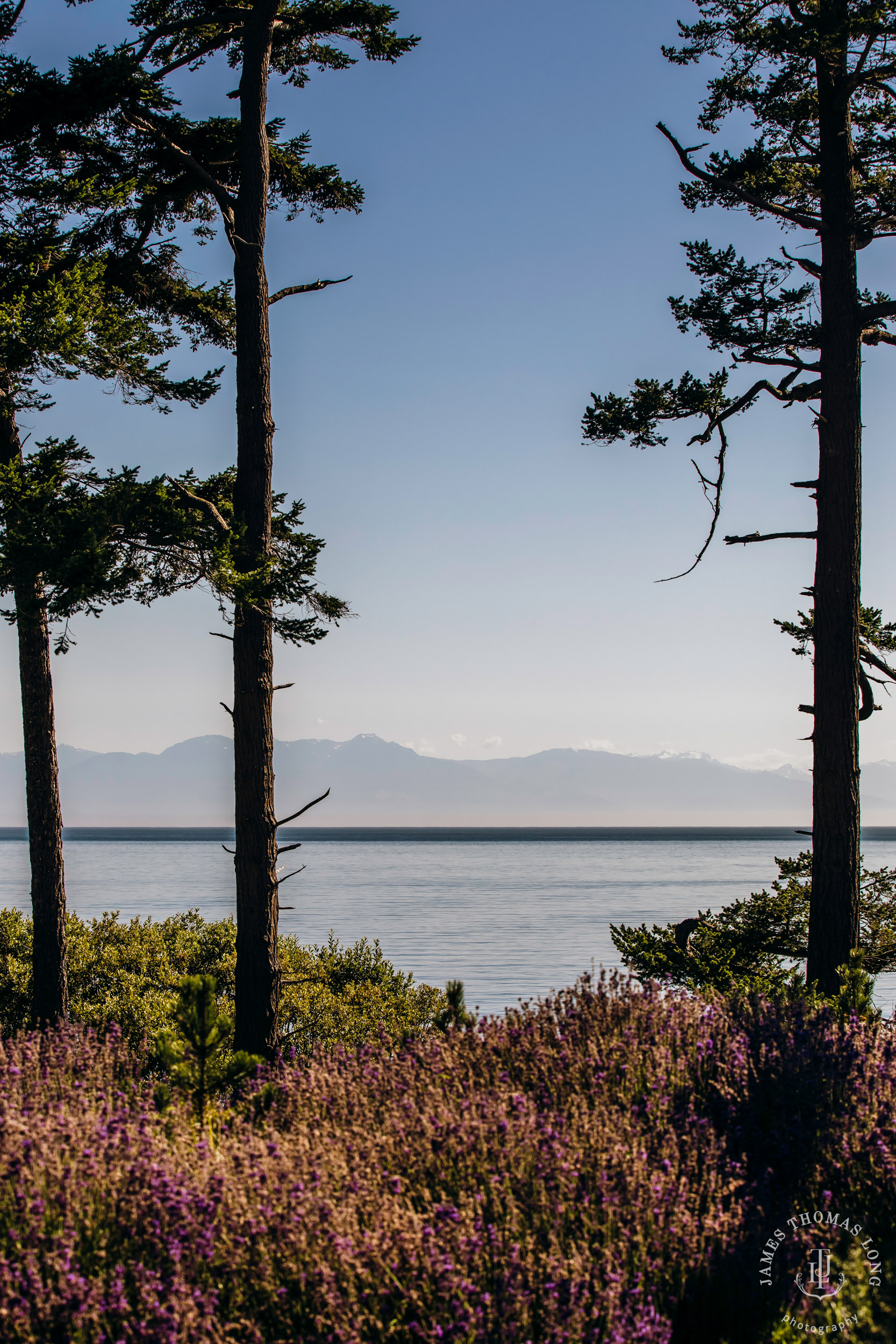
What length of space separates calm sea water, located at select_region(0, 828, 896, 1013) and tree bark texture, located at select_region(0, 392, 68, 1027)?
549 centimetres

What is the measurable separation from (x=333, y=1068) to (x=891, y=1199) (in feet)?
8.94

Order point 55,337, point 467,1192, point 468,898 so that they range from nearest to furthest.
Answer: point 467,1192, point 55,337, point 468,898

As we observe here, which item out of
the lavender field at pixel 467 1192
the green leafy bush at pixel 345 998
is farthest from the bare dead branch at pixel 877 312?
the green leafy bush at pixel 345 998

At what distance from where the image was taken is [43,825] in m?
9.96

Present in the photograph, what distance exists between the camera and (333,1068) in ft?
15.7

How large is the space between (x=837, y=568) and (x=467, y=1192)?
7.49 meters

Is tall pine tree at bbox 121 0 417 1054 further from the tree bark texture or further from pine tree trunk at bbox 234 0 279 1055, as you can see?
the tree bark texture

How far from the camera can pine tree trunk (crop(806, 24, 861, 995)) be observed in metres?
8.84

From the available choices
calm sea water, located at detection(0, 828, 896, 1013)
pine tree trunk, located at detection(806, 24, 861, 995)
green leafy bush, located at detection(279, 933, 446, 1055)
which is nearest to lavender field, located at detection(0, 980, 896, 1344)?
calm sea water, located at detection(0, 828, 896, 1013)

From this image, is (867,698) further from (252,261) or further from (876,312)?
(252,261)

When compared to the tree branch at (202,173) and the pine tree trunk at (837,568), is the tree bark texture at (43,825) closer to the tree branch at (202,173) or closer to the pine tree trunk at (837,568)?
the tree branch at (202,173)

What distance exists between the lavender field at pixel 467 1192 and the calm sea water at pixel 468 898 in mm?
875

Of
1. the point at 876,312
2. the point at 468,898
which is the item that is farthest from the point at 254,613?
the point at 468,898

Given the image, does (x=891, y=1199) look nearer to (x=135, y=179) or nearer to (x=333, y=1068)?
(x=333, y=1068)
